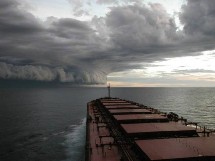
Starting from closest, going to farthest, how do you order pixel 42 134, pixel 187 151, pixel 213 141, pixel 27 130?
pixel 187 151 < pixel 213 141 < pixel 42 134 < pixel 27 130

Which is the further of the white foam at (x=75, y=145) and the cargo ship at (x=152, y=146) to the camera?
the white foam at (x=75, y=145)

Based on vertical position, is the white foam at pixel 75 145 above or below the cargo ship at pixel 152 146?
below

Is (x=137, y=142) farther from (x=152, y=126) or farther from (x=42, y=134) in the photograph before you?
(x=42, y=134)

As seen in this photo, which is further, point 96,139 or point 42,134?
point 42,134

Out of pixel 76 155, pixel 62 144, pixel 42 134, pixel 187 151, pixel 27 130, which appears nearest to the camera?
pixel 187 151

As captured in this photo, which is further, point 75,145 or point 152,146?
point 75,145

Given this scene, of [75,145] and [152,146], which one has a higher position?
[152,146]

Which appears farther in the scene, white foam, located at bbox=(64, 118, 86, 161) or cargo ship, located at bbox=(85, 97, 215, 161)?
white foam, located at bbox=(64, 118, 86, 161)

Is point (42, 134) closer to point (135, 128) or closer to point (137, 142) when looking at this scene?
point (135, 128)

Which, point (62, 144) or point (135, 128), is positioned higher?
point (135, 128)

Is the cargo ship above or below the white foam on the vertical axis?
above

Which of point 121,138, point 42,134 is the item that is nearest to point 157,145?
point 121,138
